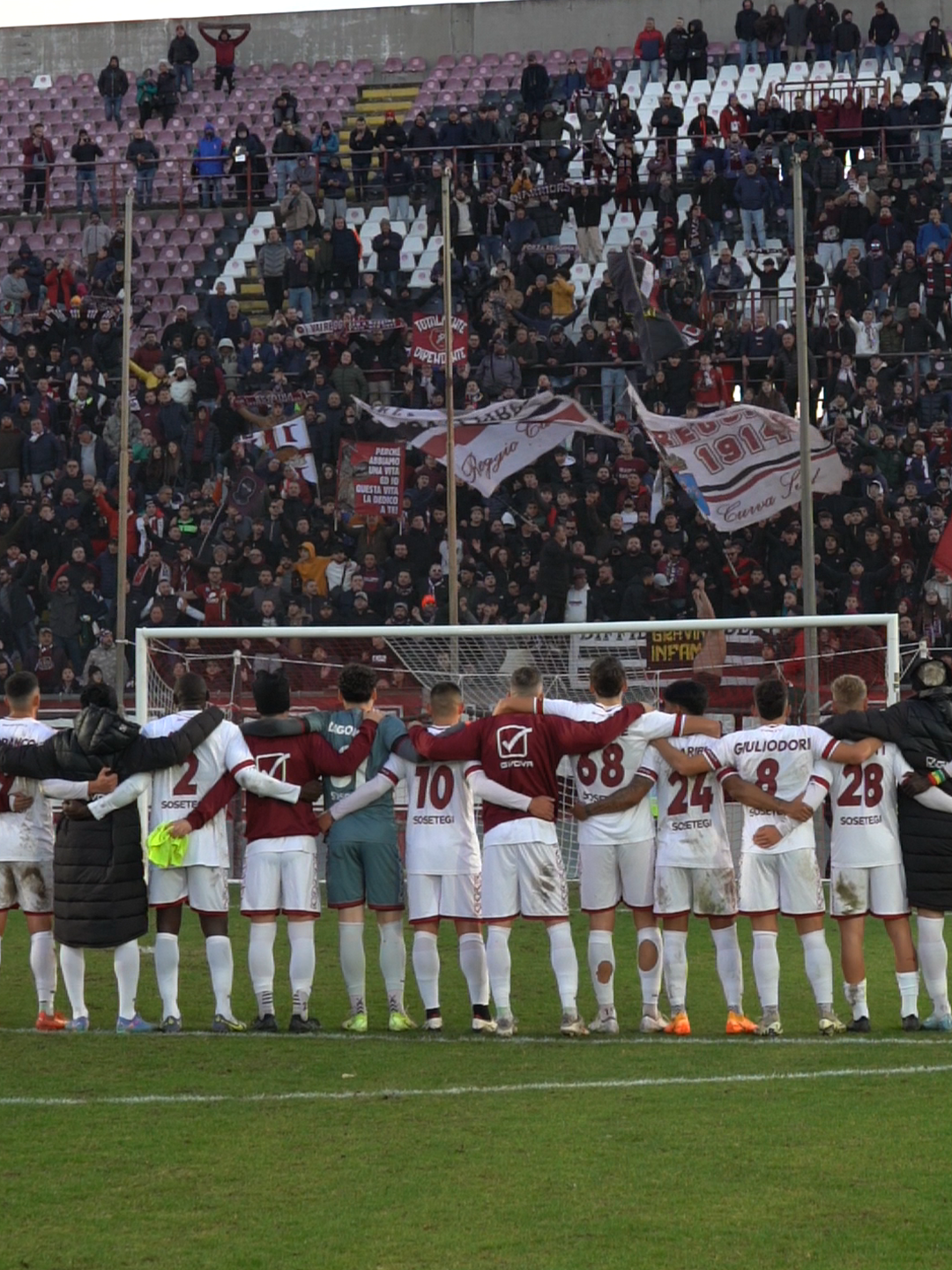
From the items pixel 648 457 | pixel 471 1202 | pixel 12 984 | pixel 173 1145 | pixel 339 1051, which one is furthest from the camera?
pixel 648 457

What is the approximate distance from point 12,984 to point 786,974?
5244mm

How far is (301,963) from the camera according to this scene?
10336mm

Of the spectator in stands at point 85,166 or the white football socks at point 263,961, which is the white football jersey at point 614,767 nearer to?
the white football socks at point 263,961

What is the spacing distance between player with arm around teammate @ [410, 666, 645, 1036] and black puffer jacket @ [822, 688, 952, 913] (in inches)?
48.6

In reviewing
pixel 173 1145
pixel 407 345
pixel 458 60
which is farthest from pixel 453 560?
pixel 458 60

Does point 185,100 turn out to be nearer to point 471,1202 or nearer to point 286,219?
point 286,219

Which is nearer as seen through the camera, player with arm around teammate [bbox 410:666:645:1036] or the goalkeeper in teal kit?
player with arm around teammate [bbox 410:666:645:1036]

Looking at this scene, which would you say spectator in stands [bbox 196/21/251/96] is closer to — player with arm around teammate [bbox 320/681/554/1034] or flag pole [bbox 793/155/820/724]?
flag pole [bbox 793/155/820/724]

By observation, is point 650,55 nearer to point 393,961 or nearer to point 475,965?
point 393,961

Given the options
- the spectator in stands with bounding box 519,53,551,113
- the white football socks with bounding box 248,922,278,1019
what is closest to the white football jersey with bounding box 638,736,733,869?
the white football socks with bounding box 248,922,278,1019

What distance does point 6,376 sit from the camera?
27.2m

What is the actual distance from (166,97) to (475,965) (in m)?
28.4

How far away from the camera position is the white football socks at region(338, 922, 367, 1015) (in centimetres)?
1038

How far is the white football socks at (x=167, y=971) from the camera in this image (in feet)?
33.9
